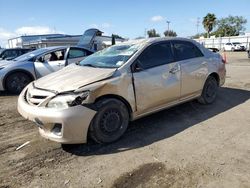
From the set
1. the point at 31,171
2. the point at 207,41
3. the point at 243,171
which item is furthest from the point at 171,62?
the point at 207,41

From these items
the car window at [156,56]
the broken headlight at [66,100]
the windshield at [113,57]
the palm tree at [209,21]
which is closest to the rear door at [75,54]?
the windshield at [113,57]

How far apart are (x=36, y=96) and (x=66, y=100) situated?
2.00ft

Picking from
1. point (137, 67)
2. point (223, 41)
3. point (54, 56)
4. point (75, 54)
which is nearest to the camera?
point (137, 67)

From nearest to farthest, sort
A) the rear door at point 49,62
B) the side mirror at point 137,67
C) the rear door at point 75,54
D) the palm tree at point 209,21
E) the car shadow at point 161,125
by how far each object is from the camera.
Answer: the car shadow at point 161,125 < the side mirror at point 137,67 < the rear door at point 49,62 < the rear door at point 75,54 < the palm tree at point 209,21

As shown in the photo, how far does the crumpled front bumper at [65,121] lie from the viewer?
373 cm

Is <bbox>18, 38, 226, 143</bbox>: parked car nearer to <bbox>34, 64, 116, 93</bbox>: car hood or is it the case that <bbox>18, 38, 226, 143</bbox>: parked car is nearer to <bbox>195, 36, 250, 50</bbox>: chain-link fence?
<bbox>34, 64, 116, 93</bbox>: car hood

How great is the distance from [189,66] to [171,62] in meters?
0.51

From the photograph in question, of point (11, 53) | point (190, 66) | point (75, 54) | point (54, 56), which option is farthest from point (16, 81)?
point (11, 53)

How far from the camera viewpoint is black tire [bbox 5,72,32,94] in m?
8.53

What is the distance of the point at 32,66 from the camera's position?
344 inches

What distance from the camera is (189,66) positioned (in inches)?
213

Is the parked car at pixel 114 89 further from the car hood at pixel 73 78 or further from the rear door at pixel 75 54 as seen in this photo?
the rear door at pixel 75 54

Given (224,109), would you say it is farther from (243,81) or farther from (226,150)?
(243,81)

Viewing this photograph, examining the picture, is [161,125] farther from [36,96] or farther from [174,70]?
[36,96]
